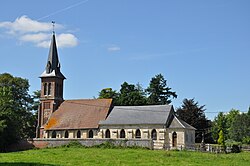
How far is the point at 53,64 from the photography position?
66188 millimetres

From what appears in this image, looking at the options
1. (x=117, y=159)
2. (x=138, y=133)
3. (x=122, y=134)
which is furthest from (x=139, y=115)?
(x=117, y=159)

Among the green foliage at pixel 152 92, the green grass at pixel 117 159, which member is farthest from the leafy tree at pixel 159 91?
the green grass at pixel 117 159

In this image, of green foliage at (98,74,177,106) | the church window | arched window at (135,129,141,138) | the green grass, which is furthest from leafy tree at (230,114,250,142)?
the green grass

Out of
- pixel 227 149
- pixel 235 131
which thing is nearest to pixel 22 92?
pixel 227 149

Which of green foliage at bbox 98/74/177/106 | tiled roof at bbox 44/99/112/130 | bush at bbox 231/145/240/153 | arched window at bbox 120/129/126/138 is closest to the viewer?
bush at bbox 231/145/240/153

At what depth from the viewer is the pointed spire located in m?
65.6

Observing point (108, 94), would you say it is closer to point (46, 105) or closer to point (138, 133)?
point (46, 105)

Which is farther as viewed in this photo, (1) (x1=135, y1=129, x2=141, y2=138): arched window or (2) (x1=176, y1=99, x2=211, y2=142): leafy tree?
(2) (x1=176, y1=99, x2=211, y2=142): leafy tree

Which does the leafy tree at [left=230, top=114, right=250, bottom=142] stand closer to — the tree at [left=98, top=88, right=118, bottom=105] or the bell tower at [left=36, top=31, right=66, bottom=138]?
the tree at [left=98, top=88, right=118, bottom=105]

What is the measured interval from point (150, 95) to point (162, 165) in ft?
188

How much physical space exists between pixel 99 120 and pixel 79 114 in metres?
4.02

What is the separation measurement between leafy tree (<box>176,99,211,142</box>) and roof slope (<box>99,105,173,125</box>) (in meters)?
8.40

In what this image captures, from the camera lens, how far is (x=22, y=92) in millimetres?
70625

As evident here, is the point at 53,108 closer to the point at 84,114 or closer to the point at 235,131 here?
the point at 84,114
